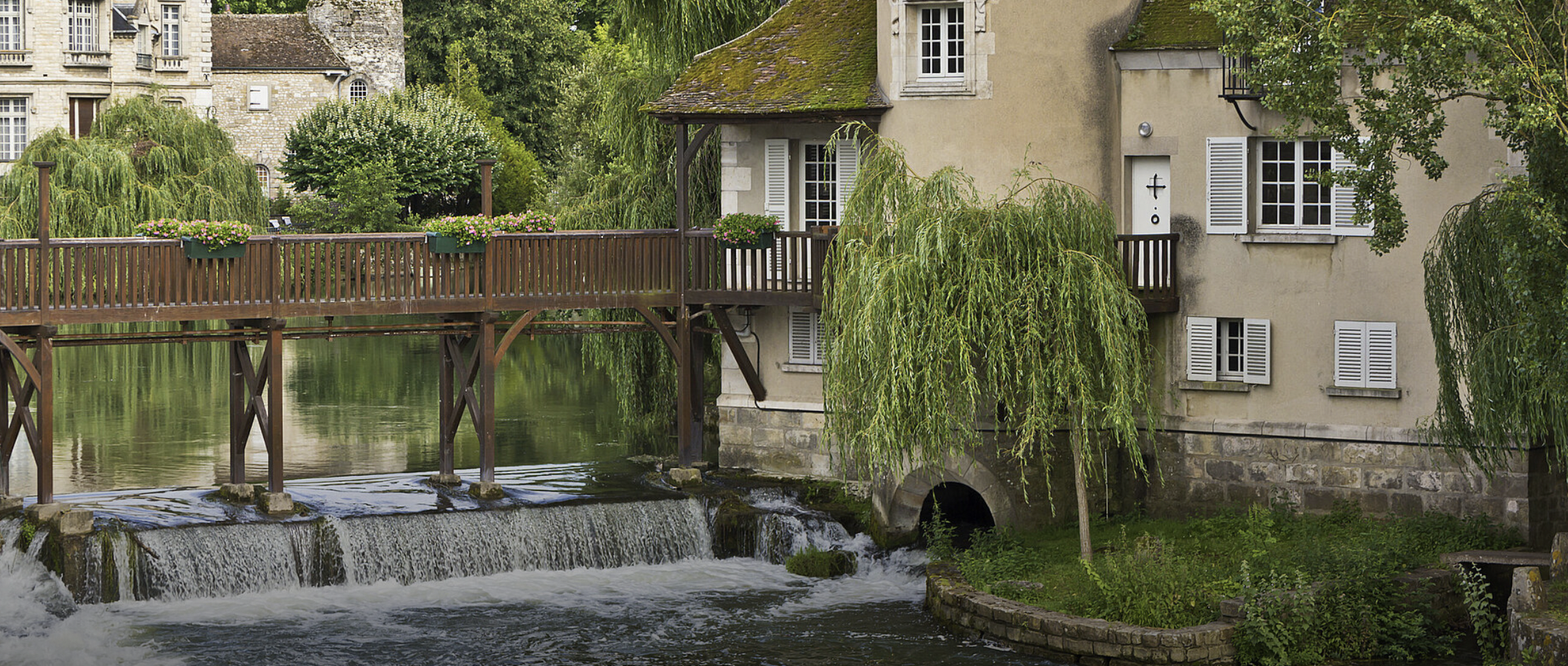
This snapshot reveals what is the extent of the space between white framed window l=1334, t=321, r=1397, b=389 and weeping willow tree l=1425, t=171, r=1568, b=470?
1.25m

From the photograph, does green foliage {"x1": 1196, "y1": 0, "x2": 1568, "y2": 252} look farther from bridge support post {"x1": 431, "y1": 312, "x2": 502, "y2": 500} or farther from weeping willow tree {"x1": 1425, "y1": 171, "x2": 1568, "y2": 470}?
bridge support post {"x1": 431, "y1": 312, "x2": 502, "y2": 500}

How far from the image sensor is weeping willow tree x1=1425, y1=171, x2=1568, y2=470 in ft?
52.1

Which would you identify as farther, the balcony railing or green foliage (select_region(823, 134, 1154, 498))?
the balcony railing

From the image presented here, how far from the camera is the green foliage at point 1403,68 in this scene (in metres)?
15.5

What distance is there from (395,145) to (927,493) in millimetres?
36007

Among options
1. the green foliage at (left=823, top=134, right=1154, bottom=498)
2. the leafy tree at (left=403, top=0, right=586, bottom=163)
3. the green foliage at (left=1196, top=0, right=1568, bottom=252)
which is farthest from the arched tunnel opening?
the leafy tree at (left=403, top=0, right=586, bottom=163)

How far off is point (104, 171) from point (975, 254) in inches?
1091

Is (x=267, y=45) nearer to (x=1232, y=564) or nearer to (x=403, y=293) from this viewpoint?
(x=403, y=293)

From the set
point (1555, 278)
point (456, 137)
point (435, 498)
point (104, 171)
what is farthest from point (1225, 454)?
point (456, 137)

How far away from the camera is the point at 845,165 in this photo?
972 inches

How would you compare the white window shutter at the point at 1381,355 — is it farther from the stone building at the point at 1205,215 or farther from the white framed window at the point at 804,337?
the white framed window at the point at 804,337

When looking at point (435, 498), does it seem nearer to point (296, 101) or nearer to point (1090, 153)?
point (1090, 153)

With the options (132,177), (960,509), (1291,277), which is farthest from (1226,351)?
(132,177)

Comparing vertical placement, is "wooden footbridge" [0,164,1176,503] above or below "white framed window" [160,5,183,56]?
below
